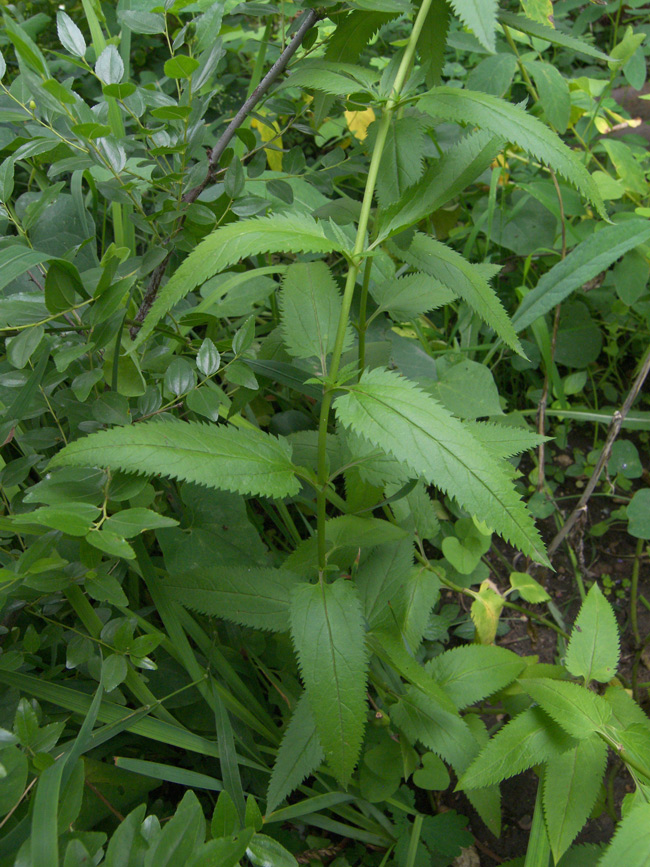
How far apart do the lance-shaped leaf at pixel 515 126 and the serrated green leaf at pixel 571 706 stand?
74 cm

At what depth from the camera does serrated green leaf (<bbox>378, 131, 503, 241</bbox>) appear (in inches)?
31.4

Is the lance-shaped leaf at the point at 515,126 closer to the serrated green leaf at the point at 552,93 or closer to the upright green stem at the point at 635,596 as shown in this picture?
the serrated green leaf at the point at 552,93

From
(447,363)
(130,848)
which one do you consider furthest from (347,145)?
(130,848)

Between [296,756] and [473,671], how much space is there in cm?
37

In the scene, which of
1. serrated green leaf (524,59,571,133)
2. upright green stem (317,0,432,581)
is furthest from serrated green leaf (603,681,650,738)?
serrated green leaf (524,59,571,133)

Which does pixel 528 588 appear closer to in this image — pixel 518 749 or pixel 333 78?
pixel 518 749

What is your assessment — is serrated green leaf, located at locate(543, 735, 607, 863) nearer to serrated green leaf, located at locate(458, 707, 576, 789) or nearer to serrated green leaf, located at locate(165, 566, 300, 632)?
serrated green leaf, located at locate(458, 707, 576, 789)

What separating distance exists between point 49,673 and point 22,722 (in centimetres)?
20

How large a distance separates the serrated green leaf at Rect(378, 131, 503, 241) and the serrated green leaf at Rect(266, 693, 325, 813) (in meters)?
0.70

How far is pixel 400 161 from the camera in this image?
0.87 metres

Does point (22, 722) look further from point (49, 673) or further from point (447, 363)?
point (447, 363)

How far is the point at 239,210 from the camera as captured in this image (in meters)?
1.01

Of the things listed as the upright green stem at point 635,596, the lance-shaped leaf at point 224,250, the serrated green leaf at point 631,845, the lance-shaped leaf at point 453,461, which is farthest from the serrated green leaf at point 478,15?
the upright green stem at point 635,596

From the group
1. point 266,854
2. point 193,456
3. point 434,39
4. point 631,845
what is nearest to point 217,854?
point 266,854
